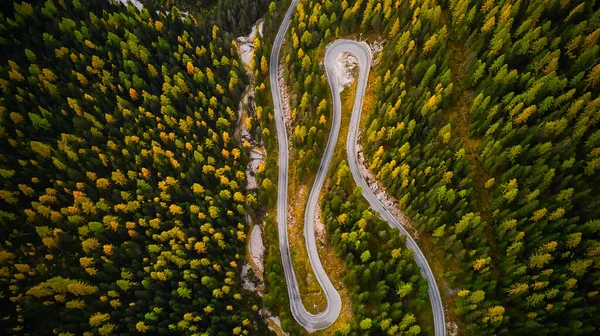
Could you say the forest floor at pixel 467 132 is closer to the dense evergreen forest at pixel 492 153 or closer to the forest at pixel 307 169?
the dense evergreen forest at pixel 492 153

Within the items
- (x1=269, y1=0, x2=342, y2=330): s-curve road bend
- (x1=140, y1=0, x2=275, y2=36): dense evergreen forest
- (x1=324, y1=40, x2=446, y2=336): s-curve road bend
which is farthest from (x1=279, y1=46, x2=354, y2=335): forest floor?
(x1=140, y1=0, x2=275, y2=36): dense evergreen forest

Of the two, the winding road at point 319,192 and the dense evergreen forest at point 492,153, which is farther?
the winding road at point 319,192

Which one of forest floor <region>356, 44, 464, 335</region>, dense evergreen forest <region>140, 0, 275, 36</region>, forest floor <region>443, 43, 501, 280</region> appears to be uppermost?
dense evergreen forest <region>140, 0, 275, 36</region>

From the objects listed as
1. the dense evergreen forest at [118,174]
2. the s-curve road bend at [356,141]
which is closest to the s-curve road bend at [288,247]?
the s-curve road bend at [356,141]

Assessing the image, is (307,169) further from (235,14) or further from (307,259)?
(235,14)

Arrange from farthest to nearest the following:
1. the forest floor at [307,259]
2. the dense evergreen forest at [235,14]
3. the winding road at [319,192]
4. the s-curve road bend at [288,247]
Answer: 1. the dense evergreen forest at [235,14]
2. the forest floor at [307,259]
3. the s-curve road bend at [288,247]
4. the winding road at [319,192]

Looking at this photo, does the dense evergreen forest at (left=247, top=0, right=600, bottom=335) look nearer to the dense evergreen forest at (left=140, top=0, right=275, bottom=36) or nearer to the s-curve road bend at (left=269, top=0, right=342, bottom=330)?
the s-curve road bend at (left=269, top=0, right=342, bottom=330)

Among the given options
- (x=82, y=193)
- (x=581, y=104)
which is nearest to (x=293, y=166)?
(x=82, y=193)
